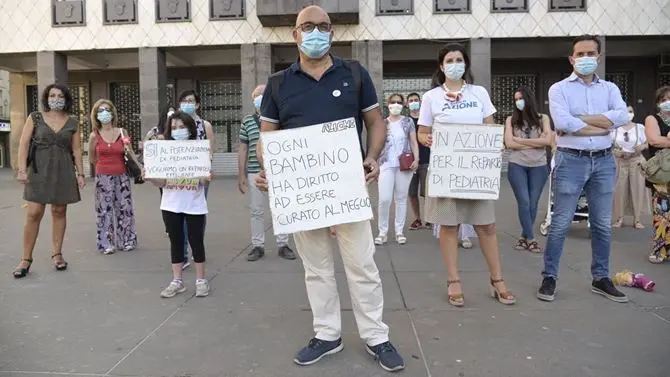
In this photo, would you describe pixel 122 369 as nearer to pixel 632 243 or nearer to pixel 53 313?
pixel 53 313

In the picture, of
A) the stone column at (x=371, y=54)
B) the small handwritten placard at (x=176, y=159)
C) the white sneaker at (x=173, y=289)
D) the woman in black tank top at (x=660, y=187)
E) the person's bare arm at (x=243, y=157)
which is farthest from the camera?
the stone column at (x=371, y=54)

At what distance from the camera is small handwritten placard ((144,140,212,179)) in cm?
495

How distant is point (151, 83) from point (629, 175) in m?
16.2

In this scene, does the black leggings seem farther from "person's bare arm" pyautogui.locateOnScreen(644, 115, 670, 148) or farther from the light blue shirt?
"person's bare arm" pyautogui.locateOnScreen(644, 115, 670, 148)

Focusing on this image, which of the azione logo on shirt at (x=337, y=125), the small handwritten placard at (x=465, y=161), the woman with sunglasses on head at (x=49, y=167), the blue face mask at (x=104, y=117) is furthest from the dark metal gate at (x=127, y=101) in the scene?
the azione logo on shirt at (x=337, y=125)

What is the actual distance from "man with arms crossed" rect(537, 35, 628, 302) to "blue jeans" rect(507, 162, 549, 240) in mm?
1841

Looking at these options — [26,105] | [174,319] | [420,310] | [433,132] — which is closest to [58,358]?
[174,319]

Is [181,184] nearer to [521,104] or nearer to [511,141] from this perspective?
[511,141]

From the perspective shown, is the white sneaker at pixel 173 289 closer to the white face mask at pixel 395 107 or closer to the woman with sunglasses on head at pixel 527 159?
the white face mask at pixel 395 107

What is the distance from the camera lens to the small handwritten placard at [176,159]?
4.95m

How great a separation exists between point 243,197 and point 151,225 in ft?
13.7

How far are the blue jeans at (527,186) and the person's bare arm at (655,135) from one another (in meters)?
1.19

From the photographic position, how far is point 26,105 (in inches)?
987

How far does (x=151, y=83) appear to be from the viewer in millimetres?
19469
